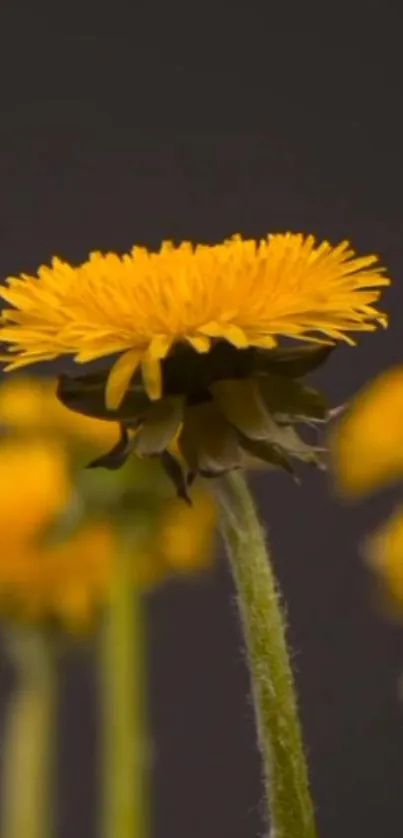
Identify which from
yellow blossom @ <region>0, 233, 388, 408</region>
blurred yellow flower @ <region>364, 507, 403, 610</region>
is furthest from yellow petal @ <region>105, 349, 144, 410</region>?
blurred yellow flower @ <region>364, 507, 403, 610</region>

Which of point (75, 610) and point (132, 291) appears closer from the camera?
point (132, 291)

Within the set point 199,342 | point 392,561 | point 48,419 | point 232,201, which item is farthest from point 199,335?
point 232,201

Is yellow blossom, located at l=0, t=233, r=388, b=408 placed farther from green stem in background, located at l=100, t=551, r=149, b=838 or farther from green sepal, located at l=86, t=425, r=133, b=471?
green stem in background, located at l=100, t=551, r=149, b=838

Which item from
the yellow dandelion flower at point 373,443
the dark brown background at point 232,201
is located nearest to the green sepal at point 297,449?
the yellow dandelion flower at point 373,443

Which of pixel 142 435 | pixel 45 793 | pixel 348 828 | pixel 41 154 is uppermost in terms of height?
pixel 41 154

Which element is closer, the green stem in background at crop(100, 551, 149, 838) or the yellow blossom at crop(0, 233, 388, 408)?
the yellow blossom at crop(0, 233, 388, 408)

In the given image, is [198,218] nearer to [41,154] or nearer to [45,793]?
[41,154]

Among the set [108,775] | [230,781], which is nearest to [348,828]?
[230,781]
